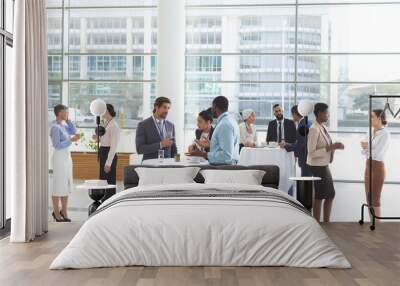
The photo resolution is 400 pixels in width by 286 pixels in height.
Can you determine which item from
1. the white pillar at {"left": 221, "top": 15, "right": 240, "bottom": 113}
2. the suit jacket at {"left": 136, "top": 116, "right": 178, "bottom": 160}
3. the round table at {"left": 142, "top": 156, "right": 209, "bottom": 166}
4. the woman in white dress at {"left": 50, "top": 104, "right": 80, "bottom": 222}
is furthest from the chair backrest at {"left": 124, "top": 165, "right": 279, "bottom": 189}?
the white pillar at {"left": 221, "top": 15, "right": 240, "bottom": 113}

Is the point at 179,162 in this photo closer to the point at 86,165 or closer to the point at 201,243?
the point at 201,243

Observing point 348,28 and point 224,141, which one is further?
point 348,28

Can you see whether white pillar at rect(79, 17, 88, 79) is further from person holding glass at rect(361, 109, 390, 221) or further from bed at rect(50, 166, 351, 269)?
bed at rect(50, 166, 351, 269)

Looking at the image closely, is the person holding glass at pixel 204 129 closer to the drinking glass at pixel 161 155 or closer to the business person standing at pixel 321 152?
the drinking glass at pixel 161 155

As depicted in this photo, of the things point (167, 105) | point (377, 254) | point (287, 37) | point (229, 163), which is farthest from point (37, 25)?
point (287, 37)

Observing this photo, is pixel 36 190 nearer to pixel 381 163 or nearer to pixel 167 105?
pixel 167 105

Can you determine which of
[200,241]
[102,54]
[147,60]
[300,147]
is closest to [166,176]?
[200,241]

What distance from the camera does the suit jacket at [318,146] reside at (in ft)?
26.1

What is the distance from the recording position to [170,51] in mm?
11258

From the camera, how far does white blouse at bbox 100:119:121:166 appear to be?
8.30 meters

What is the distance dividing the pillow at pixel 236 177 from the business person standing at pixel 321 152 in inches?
33.3

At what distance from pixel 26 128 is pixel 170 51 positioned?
16.3 ft

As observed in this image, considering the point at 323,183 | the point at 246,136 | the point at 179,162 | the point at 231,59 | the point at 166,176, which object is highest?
the point at 231,59

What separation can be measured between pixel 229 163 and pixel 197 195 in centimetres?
162
